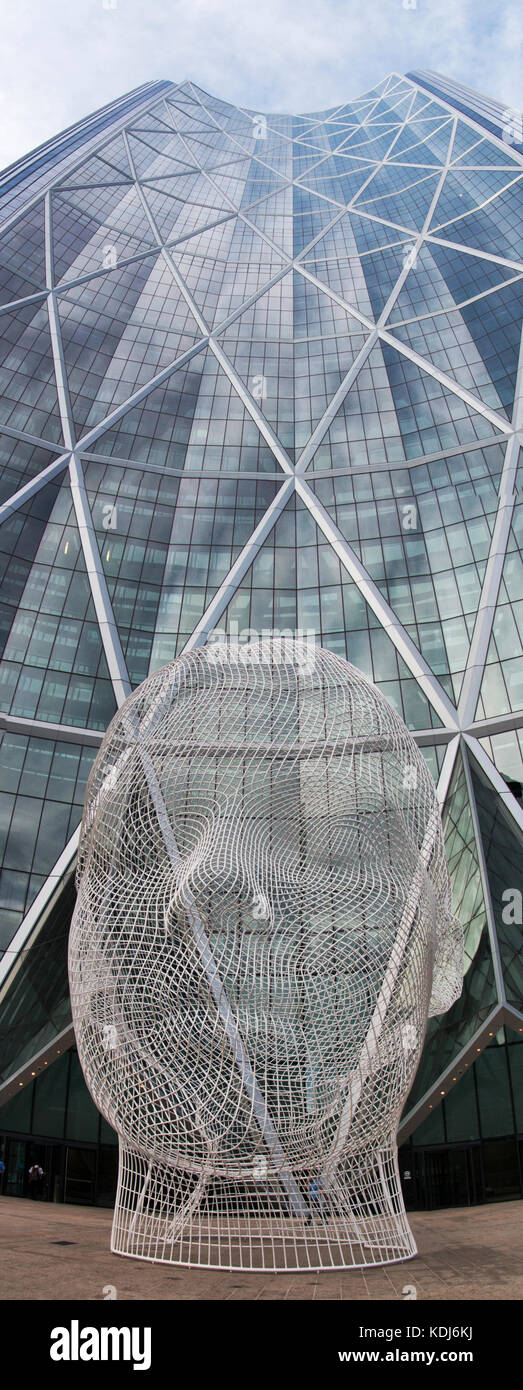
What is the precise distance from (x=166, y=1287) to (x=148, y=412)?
39073mm

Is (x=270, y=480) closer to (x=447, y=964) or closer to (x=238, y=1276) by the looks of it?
(x=447, y=964)

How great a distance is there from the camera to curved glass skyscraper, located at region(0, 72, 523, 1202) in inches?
1372

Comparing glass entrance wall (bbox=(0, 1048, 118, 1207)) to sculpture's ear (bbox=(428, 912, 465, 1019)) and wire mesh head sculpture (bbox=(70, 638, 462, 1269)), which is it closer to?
wire mesh head sculpture (bbox=(70, 638, 462, 1269))

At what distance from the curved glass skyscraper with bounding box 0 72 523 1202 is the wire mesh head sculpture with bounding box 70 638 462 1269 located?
699 inches

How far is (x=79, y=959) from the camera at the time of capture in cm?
1652

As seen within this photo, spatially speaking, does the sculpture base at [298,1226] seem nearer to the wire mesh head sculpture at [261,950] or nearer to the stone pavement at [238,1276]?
the wire mesh head sculpture at [261,950]

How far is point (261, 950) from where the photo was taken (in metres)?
16.0

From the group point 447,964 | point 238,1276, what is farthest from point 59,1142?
point 238,1276

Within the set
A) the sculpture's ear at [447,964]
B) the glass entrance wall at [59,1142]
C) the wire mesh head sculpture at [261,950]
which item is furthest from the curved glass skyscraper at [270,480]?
the wire mesh head sculpture at [261,950]

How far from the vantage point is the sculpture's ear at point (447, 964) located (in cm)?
2058

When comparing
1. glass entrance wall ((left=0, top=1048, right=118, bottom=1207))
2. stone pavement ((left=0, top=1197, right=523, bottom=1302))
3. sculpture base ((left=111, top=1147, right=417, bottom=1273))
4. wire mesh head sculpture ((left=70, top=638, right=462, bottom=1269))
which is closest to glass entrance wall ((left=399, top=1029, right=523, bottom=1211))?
glass entrance wall ((left=0, top=1048, right=118, bottom=1207))

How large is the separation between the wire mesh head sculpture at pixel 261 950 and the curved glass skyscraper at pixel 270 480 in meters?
17.8
